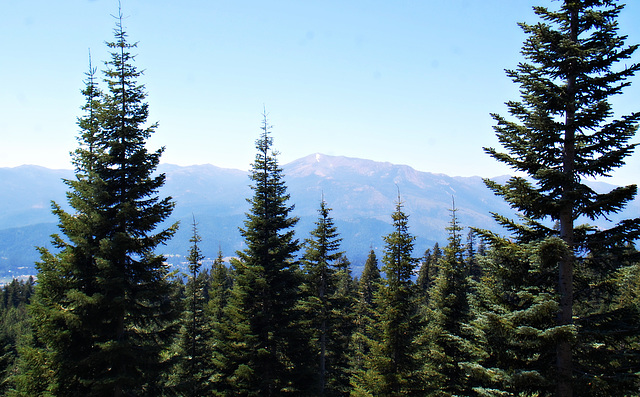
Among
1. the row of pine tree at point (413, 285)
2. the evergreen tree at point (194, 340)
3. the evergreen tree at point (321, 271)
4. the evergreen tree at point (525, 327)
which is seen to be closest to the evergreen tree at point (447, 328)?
the row of pine tree at point (413, 285)

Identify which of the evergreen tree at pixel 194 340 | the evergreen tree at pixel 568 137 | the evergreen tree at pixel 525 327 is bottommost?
the evergreen tree at pixel 194 340

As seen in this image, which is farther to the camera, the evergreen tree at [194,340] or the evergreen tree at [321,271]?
the evergreen tree at [194,340]

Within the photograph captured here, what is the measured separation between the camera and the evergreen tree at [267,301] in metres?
20.4

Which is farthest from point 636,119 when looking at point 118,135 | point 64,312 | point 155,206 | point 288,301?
point 288,301

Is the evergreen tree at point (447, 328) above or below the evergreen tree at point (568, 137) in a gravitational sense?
below

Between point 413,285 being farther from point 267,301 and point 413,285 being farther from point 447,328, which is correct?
point 267,301

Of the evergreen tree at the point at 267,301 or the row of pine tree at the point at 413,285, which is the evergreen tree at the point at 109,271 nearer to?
the row of pine tree at the point at 413,285

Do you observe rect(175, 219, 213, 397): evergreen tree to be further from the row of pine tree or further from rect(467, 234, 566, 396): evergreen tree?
rect(467, 234, 566, 396): evergreen tree

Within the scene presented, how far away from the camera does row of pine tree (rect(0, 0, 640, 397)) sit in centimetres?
841

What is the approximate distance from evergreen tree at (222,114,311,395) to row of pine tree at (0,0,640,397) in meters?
0.12

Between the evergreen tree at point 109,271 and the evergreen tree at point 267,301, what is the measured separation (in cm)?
766

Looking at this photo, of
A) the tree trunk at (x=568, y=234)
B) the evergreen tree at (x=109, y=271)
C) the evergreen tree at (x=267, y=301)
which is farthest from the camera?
the evergreen tree at (x=267, y=301)

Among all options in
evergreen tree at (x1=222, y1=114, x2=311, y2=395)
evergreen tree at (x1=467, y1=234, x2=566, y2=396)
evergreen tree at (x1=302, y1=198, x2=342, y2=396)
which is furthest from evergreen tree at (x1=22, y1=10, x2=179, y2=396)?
evergreen tree at (x1=302, y1=198, x2=342, y2=396)

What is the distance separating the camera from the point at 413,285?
19.9m
